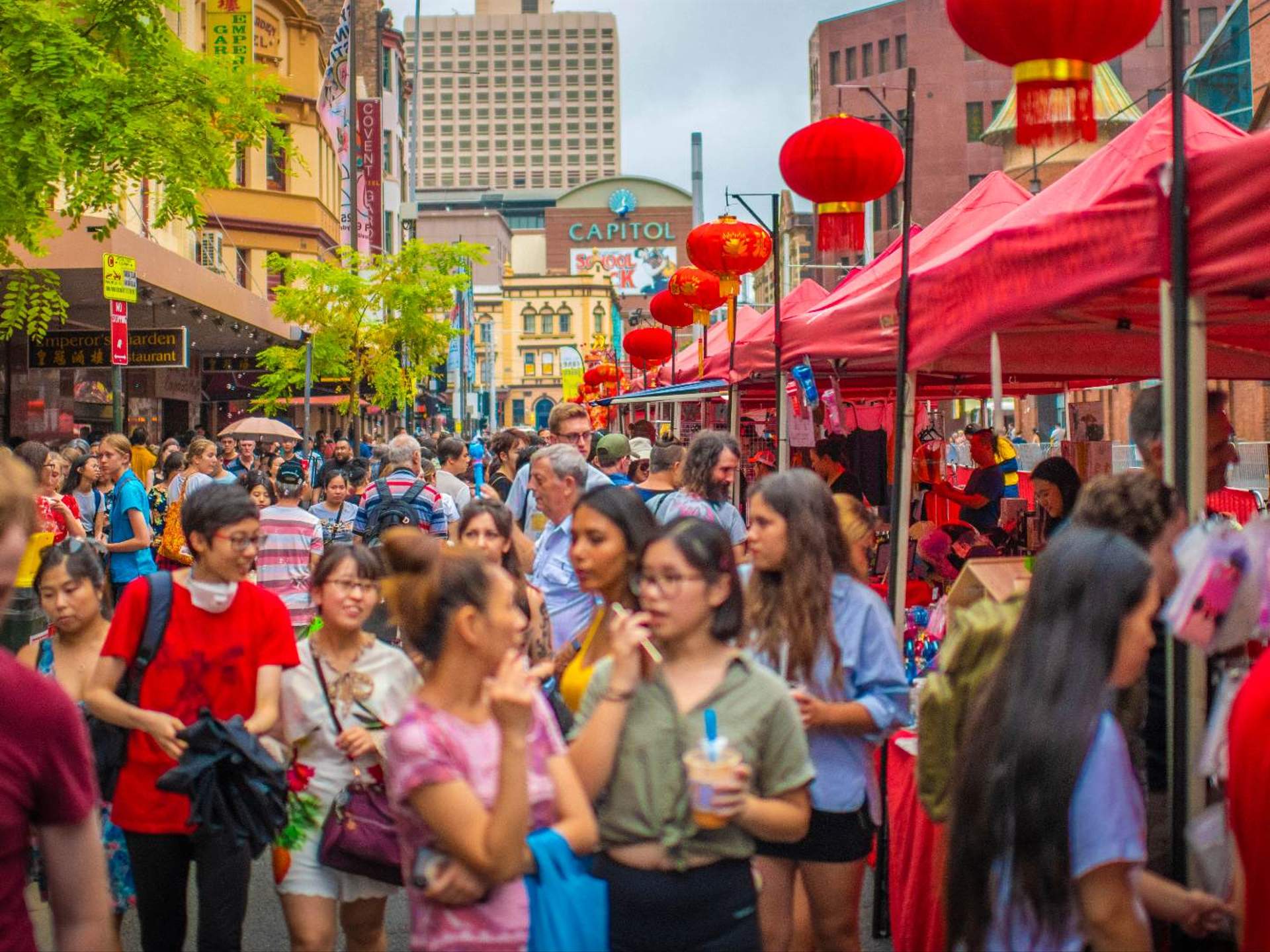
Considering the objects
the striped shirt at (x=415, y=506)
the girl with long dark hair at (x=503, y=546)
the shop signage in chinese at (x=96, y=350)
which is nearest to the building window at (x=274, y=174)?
the shop signage in chinese at (x=96, y=350)

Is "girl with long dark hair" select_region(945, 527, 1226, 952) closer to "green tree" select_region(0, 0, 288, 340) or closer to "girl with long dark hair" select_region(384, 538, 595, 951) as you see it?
"girl with long dark hair" select_region(384, 538, 595, 951)

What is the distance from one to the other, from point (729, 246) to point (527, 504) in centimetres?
→ 502

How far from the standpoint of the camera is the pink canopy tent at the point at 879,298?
8.00 meters

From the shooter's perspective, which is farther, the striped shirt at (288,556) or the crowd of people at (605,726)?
the striped shirt at (288,556)

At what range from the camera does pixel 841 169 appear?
858 centimetres

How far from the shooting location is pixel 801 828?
11.0 feet

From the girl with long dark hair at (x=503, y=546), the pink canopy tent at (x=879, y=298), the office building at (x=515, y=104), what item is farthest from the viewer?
the office building at (x=515, y=104)

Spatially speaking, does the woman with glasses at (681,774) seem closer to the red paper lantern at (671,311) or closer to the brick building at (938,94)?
the red paper lantern at (671,311)

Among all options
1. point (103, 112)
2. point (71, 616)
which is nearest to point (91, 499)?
point (103, 112)

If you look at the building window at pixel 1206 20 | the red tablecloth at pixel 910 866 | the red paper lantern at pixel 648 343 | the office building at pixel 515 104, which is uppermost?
the office building at pixel 515 104

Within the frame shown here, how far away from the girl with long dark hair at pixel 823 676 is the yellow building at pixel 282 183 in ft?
125

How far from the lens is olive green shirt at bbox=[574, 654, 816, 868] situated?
3.22 meters

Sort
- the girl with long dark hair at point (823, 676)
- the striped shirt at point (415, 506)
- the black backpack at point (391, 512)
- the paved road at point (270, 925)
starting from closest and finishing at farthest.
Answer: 1. the girl with long dark hair at point (823, 676)
2. the paved road at point (270, 925)
3. the black backpack at point (391, 512)
4. the striped shirt at point (415, 506)

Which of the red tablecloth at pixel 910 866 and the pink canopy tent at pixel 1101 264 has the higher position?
the pink canopy tent at pixel 1101 264
